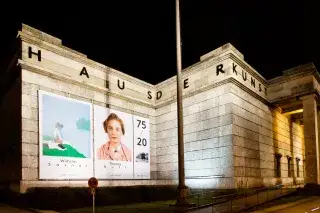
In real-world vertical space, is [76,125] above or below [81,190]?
above

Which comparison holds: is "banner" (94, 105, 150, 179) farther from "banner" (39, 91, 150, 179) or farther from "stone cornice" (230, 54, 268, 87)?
"stone cornice" (230, 54, 268, 87)

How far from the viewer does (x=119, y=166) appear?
25.8 meters

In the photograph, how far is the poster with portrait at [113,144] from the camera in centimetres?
2445

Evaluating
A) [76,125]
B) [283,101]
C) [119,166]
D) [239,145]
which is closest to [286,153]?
[283,101]

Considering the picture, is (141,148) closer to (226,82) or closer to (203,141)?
(203,141)

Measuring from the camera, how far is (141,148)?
28.5 m

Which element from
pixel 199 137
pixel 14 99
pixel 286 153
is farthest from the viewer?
pixel 286 153

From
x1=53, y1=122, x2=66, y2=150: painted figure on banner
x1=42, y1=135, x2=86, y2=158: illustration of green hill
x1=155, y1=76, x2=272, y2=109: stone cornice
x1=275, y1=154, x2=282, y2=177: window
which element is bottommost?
x1=275, y1=154, x2=282, y2=177: window

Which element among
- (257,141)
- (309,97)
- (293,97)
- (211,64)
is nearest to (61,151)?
(211,64)

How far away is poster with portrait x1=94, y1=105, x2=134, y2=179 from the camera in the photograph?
24.5 m

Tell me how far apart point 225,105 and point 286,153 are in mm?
13647

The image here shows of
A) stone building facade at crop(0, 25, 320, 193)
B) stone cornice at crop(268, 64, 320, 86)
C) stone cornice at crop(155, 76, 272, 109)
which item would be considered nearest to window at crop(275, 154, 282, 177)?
stone building facade at crop(0, 25, 320, 193)

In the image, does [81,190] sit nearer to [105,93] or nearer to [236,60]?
[105,93]

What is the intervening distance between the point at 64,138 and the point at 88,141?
7.15ft
